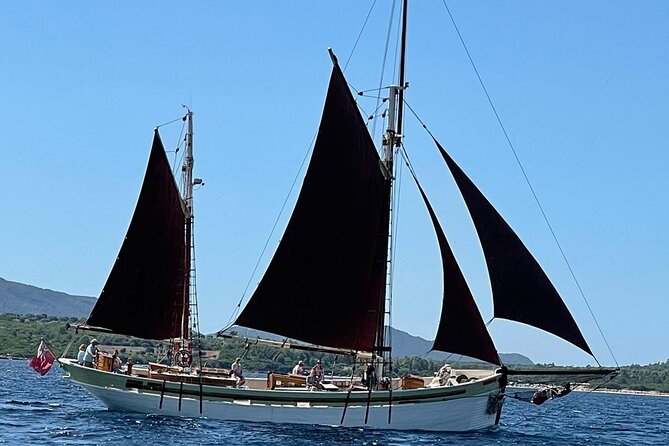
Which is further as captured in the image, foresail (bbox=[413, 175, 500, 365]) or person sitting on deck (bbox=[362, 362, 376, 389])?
person sitting on deck (bbox=[362, 362, 376, 389])

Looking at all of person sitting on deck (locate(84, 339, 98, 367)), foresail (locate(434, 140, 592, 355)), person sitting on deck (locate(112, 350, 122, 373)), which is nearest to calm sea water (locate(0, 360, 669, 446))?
person sitting on deck (locate(112, 350, 122, 373))

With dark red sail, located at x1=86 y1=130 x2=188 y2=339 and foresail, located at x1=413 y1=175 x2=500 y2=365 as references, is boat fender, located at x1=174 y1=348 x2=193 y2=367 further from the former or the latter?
foresail, located at x1=413 y1=175 x2=500 y2=365

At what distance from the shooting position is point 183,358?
56000 millimetres

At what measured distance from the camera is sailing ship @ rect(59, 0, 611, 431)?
48.7m

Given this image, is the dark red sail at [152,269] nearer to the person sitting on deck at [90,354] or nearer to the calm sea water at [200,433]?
the person sitting on deck at [90,354]

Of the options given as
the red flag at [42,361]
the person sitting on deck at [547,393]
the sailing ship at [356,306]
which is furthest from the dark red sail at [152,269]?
the person sitting on deck at [547,393]

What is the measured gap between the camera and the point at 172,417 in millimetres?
51344

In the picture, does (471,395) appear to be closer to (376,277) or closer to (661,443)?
(376,277)

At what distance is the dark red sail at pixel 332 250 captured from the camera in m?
49.9

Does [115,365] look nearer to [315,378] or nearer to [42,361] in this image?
[42,361]

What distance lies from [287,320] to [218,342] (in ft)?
425

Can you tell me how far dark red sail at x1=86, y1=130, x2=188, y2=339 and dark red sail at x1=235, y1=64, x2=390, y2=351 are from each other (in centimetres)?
751

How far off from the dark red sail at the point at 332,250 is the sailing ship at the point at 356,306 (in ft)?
0.14

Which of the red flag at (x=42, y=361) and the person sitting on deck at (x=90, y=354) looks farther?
the person sitting on deck at (x=90, y=354)
